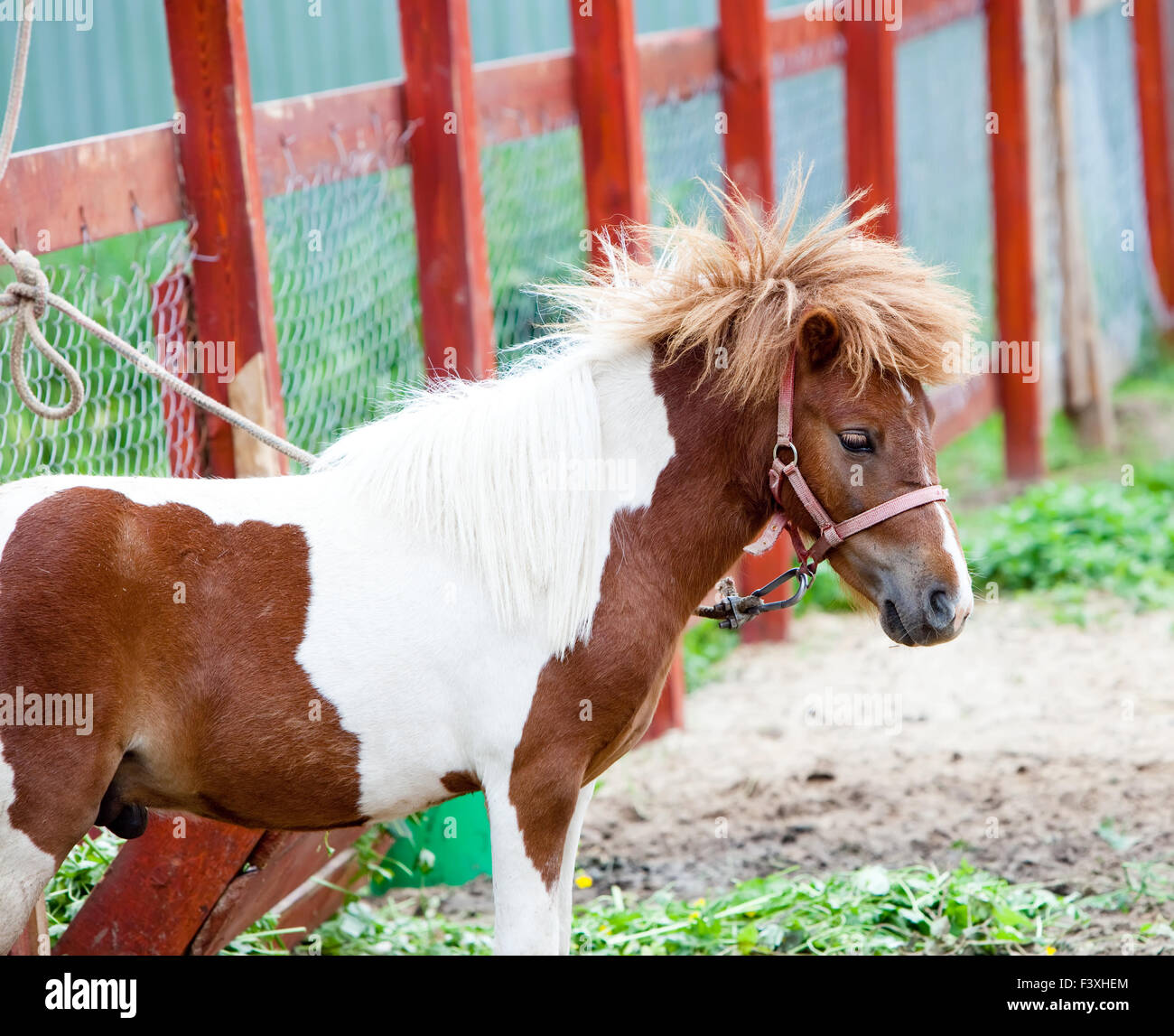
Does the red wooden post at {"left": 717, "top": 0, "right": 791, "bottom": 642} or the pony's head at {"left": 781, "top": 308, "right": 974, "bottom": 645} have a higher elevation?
the red wooden post at {"left": 717, "top": 0, "right": 791, "bottom": 642}

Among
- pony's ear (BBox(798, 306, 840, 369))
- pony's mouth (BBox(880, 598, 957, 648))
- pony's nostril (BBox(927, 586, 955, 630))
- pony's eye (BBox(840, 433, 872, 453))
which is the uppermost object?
pony's ear (BBox(798, 306, 840, 369))

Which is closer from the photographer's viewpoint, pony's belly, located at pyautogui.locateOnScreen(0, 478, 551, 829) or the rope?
pony's belly, located at pyautogui.locateOnScreen(0, 478, 551, 829)

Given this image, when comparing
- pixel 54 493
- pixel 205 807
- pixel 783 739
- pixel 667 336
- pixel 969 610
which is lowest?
pixel 783 739

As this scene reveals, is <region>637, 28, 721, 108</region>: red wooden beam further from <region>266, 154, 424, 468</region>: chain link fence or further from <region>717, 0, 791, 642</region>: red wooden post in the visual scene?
<region>266, 154, 424, 468</region>: chain link fence

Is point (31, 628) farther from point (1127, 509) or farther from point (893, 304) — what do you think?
point (1127, 509)

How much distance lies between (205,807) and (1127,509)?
18.8ft

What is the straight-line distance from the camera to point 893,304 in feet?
8.17

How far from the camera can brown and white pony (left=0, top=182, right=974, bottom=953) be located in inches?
87.9

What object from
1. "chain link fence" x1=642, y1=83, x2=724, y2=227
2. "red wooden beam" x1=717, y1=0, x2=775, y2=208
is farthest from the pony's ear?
"chain link fence" x1=642, y1=83, x2=724, y2=227

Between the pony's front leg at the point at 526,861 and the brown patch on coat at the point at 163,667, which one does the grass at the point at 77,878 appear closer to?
the brown patch on coat at the point at 163,667

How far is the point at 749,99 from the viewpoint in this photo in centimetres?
588

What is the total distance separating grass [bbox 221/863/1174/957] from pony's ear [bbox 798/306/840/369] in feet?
5.37

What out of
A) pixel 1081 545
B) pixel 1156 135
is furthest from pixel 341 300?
pixel 1156 135
